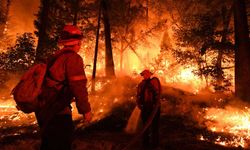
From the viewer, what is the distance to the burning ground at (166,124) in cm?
866

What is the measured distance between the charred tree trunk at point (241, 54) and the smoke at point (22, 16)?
32.7 m

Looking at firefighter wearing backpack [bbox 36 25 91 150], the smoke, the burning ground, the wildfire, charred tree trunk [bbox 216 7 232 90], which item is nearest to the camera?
firefighter wearing backpack [bbox 36 25 91 150]

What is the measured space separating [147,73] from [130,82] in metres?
9.69

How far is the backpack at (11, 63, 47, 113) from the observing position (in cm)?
369

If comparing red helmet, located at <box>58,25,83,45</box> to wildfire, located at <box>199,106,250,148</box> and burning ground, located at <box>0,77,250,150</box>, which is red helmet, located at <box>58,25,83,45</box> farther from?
wildfire, located at <box>199,106,250,148</box>

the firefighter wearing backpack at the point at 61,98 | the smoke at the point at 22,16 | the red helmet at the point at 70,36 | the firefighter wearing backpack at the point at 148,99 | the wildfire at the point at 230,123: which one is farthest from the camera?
the smoke at the point at 22,16

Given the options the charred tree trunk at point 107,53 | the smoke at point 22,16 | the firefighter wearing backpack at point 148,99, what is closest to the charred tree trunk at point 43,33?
the charred tree trunk at point 107,53

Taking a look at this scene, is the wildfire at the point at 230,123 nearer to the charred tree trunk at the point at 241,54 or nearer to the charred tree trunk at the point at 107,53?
the charred tree trunk at the point at 241,54

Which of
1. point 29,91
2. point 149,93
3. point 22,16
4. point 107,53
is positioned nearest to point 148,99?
point 149,93

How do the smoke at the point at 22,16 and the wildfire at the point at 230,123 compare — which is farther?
the smoke at the point at 22,16

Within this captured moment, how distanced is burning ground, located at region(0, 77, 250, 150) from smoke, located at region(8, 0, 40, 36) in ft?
89.4

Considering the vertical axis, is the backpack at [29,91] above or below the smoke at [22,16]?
below

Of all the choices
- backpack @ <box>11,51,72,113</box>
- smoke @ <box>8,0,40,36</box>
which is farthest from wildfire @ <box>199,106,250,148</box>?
smoke @ <box>8,0,40,36</box>

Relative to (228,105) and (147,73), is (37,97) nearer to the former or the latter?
(147,73)
